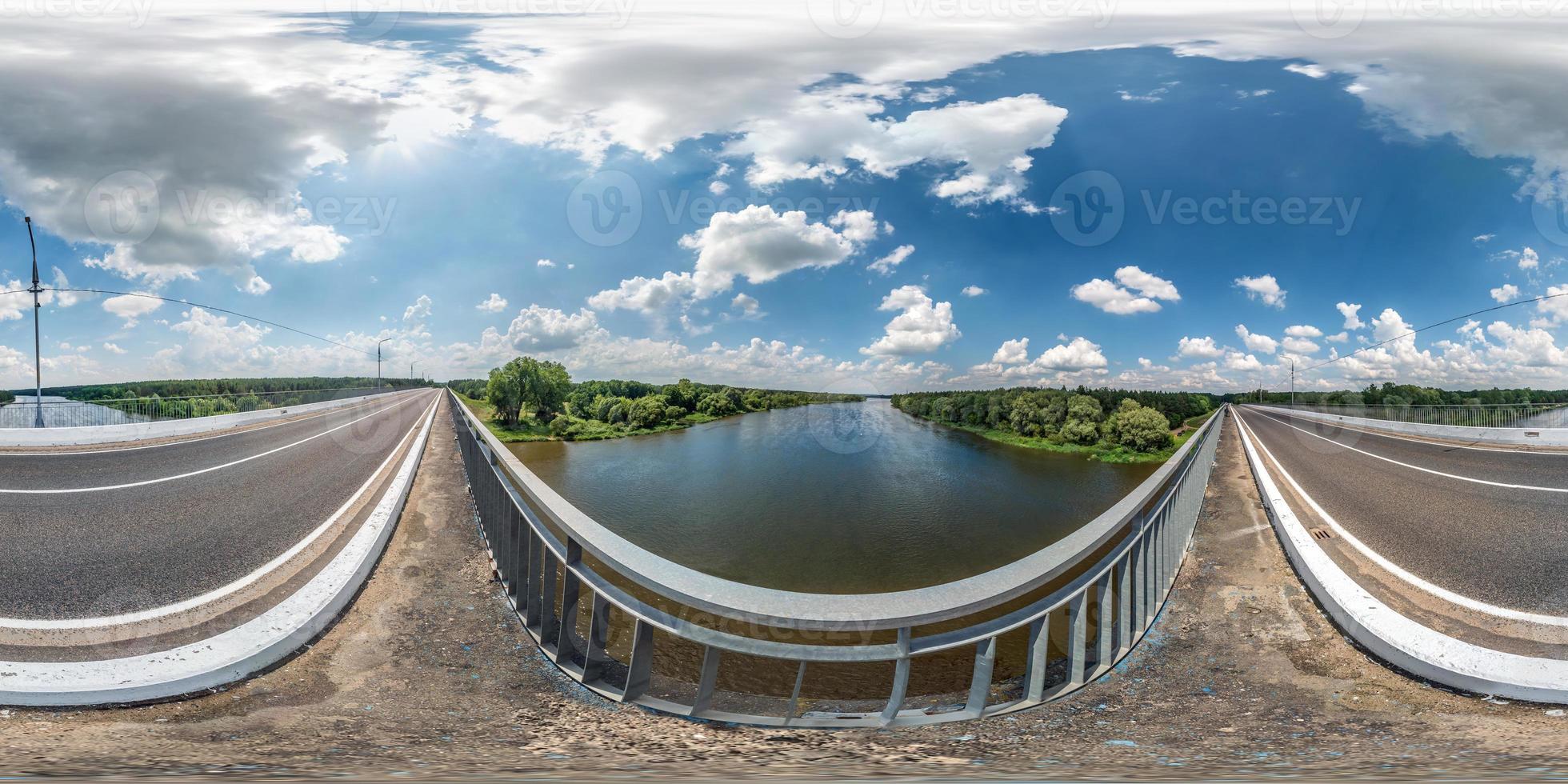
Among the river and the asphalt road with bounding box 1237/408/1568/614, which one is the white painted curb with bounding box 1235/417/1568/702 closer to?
the asphalt road with bounding box 1237/408/1568/614

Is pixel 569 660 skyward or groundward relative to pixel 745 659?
skyward

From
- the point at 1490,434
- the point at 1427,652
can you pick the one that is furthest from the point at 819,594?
the point at 1490,434

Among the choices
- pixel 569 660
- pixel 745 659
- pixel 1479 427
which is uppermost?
pixel 1479 427

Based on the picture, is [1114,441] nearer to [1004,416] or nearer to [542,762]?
[1004,416]

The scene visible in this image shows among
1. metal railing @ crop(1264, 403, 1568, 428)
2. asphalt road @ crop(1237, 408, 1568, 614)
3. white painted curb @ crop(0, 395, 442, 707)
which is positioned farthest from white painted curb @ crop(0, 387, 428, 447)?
metal railing @ crop(1264, 403, 1568, 428)

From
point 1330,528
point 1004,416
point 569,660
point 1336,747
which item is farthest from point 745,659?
point 1004,416

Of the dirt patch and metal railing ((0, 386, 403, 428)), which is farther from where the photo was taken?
metal railing ((0, 386, 403, 428))
